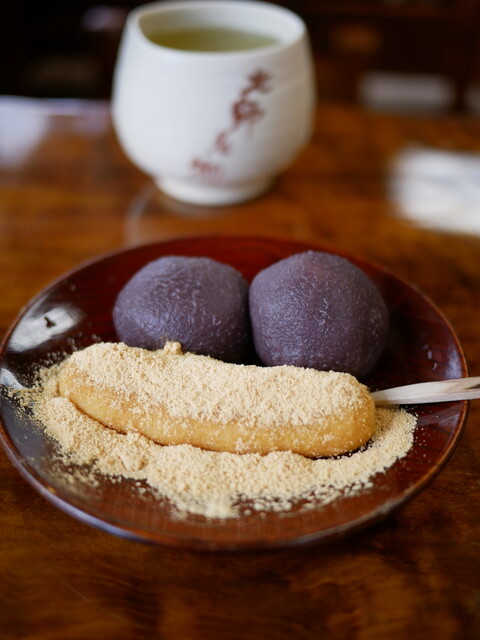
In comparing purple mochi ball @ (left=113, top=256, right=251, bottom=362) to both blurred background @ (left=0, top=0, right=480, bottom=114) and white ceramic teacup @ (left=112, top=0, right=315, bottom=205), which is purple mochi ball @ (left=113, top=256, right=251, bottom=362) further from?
blurred background @ (left=0, top=0, right=480, bottom=114)

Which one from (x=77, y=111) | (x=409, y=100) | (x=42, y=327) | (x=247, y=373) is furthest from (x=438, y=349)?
(x=409, y=100)

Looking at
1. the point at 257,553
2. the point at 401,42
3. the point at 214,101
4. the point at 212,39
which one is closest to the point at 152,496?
the point at 257,553

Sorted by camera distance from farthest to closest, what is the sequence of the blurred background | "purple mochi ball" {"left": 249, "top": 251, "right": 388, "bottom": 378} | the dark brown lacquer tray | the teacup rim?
the blurred background < the teacup rim < "purple mochi ball" {"left": 249, "top": 251, "right": 388, "bottom": 378} < the dark brown lacquer tray

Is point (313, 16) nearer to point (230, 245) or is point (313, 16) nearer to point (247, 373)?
point (230, 245)

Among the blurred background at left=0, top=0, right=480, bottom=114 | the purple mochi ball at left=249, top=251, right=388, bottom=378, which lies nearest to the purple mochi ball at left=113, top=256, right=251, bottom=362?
the purple mochi ball at left=249, top=251, right=388, bottom=378

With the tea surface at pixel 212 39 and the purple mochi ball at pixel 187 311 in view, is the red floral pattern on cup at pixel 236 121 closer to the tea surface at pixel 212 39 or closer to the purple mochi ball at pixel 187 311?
the tea surface at pixel 212 39

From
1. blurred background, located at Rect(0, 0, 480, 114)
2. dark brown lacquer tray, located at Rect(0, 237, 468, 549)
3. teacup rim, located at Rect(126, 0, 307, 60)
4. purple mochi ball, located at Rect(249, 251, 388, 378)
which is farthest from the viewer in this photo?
blurred background, located at Rect(0, 0, 480, 114)
